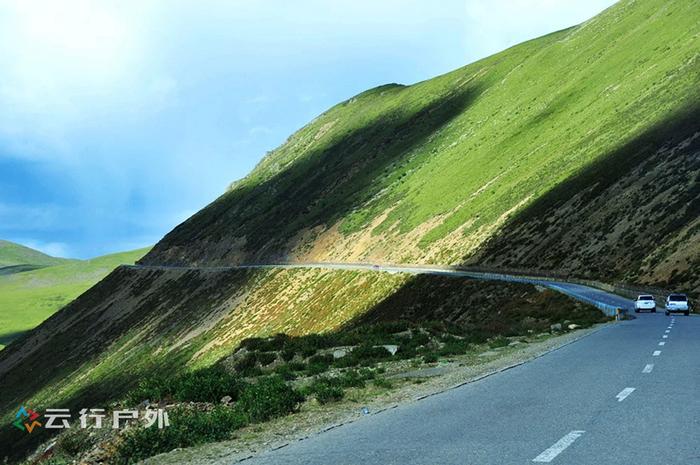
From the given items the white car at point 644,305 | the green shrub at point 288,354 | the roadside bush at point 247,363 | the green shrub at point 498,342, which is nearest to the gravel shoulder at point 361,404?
the green shrub at point 498,342

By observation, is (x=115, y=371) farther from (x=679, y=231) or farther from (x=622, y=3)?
(x=622, y=3)

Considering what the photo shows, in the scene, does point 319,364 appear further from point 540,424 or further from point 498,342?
point 540,424

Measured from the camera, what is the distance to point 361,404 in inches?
550

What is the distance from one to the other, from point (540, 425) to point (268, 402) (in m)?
5.49

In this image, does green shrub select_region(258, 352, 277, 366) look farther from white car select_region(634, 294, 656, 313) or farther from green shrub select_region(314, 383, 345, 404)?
white car select_region(634, 294, 656, 313)

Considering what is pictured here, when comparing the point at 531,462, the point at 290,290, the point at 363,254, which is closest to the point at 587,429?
the point at 531,462

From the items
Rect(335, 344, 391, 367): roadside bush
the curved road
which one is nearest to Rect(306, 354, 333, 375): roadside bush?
Rect(335, 344, 391, 367): roadside bush

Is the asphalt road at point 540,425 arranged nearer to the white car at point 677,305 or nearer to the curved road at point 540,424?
the curved road at point 540,424

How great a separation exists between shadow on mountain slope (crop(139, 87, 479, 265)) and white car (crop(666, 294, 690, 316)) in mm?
82330

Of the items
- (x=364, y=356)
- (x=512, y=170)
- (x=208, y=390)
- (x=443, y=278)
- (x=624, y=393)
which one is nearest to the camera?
(x=624, y=393)

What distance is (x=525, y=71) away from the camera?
145 metres

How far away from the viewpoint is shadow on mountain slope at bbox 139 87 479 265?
427 feet

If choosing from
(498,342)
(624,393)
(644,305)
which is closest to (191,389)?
(624,393)

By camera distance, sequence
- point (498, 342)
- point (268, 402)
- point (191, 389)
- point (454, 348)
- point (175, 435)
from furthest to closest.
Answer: point (498, 342), point (454, 348), point (191, 389), point (268, 402), point (175, 435)
